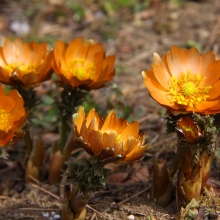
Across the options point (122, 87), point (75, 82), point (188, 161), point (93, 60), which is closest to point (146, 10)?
point (122, 87)

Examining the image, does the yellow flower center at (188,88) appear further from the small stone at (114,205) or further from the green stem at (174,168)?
the small stone at (114,205)

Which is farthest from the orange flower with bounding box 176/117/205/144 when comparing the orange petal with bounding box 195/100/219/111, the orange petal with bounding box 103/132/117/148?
the orange petal with bounding box 103/132/117/148

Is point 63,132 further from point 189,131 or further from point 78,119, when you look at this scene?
point 189,131

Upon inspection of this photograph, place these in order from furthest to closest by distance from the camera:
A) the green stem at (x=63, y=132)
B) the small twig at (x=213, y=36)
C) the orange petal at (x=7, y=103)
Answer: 1. the small twig at (x=213, y=36)
2. the green stem at (x=63, y=132)
3. the orange petal at (x=7, y=103)

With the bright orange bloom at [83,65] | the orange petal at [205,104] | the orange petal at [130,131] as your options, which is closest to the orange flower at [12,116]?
the bright orange bloom at [83,65]

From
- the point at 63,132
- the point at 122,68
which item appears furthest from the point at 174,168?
the point at 122,68

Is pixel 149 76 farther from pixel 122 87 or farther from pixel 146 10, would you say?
pixel 146 10
